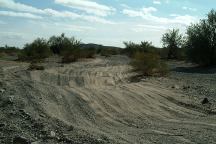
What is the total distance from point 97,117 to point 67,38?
66.5m

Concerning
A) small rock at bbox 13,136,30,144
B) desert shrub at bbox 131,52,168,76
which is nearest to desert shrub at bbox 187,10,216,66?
desert shrub at bbox 131,52,168,76

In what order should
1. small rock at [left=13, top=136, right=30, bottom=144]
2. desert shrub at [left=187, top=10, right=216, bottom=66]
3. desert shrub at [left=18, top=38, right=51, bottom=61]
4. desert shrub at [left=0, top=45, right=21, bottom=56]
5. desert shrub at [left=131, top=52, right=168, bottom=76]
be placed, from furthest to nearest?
desert shrub at [left=0, top=45, right=21, bottom=56] < desert shrub at [left=18, top=38, right=51, bottom=61] < desert shrub at [left=187, top=10, right=216, bottom=66] < desert shrub at [left=131, top=52, right=168, bottom=76] < small rock at [left=13, top=136, right=30, bottom=144]

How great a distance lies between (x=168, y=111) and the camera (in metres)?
16.9

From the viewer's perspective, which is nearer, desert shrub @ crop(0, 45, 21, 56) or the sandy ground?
the sandy ground

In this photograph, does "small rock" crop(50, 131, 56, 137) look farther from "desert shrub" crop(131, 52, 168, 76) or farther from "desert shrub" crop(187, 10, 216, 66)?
"desert shrub" crop(187, 10, 216, 66)

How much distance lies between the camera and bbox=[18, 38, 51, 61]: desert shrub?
65500 mm

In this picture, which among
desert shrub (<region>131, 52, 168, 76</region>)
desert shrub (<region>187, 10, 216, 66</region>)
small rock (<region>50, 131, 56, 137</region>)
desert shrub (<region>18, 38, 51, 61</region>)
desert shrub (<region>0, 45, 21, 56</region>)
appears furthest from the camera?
desert shrub (<region>0, 45, 21, 56</region>)

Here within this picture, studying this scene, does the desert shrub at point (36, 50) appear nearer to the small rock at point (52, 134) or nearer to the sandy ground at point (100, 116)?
the sandy ground at point (100, 116)

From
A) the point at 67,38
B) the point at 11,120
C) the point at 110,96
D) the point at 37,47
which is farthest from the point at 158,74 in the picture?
the point at 67,38

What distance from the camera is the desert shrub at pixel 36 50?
6550cm

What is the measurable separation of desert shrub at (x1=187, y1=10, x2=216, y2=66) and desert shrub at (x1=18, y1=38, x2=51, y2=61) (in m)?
21.9

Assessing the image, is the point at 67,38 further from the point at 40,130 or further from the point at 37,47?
the point at 40,130

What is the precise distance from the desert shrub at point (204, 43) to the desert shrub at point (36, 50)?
21.9 meters

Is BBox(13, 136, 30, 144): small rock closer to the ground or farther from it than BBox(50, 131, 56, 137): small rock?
closer to the ground
